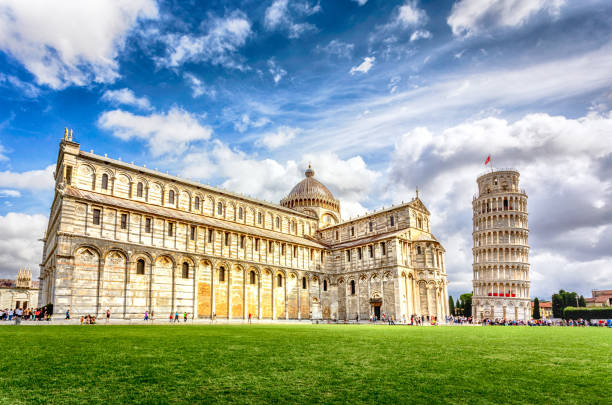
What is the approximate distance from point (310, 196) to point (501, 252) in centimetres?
3799

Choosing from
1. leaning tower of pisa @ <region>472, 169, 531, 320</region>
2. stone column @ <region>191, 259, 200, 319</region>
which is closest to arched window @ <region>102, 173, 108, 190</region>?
stone column @ <region>191, 259, 200, 319</region>

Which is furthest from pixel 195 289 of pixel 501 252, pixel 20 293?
pixel 20 293

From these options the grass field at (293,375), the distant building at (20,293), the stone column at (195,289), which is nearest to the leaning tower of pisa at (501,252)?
the stone column at (195,289)

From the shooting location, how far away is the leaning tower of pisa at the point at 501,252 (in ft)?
239

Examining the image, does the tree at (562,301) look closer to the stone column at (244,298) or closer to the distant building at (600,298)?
the distant building at (600,298)

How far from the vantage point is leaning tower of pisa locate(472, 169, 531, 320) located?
239 ft

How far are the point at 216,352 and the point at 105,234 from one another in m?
28.4

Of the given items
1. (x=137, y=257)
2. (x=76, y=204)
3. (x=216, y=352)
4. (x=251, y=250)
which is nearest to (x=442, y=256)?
(x=251, y=250)

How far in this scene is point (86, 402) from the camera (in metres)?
6.54

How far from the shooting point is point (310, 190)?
67312 millimetres

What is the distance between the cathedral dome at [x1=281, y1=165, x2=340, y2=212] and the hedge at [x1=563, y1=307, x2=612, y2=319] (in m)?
48.1

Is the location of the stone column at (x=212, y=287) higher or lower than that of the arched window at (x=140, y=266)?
lower

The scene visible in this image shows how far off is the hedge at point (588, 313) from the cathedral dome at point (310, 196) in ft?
158

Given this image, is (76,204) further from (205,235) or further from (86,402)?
(86,402)
